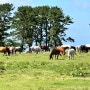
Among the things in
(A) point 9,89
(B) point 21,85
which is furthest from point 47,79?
(A) point 9,89

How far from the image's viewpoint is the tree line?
325ft

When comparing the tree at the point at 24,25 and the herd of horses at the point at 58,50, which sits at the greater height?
the tree at the point at 24,25

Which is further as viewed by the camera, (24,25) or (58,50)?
(24,25)

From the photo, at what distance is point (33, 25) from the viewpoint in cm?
9969

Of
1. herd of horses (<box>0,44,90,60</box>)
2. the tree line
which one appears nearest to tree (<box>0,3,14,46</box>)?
the tree line

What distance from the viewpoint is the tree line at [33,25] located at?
9894cm

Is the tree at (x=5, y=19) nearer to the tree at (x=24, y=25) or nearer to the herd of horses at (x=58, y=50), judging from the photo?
the tree at (x=24, y=25)

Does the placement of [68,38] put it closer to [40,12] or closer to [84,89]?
[40,12]

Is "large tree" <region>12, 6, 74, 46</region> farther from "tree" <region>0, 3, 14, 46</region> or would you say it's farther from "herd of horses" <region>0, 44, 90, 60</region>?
"herd of horses" <region>0, 44, 90, 60</region>

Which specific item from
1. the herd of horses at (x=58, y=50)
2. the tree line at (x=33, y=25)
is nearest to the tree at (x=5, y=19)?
the tree line at (x=33, y=25)

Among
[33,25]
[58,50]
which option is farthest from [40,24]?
[58,50]

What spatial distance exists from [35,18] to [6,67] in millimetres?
65288

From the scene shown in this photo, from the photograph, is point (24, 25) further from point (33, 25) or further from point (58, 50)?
point (58, 50)

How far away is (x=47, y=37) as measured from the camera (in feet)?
330
